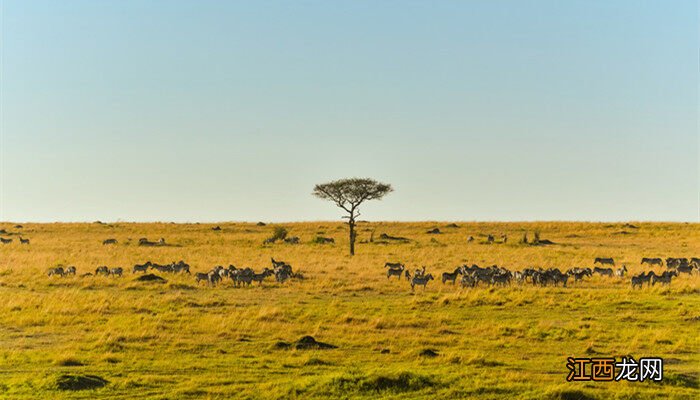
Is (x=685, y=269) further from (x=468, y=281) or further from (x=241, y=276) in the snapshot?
(x=241, y=276)

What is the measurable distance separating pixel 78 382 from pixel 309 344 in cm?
650

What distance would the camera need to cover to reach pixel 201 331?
24031mm

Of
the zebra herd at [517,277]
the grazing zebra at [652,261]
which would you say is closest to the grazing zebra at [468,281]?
the zebra herd at [517,277]

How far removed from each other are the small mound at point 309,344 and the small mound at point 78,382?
557cm

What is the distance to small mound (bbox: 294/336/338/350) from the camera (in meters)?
21.2

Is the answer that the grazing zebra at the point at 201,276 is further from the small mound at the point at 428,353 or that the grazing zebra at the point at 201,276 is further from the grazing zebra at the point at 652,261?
the grazing zebra at the point at 652,261

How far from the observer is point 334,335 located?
23.5 meters

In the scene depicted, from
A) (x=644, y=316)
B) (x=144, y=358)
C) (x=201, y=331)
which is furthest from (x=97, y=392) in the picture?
(x=644, y=316)

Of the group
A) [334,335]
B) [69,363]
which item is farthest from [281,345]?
[69,363]

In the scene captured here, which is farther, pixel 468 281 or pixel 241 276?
pixel 241 276

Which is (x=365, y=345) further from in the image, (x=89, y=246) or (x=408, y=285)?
(x=89, y=246)

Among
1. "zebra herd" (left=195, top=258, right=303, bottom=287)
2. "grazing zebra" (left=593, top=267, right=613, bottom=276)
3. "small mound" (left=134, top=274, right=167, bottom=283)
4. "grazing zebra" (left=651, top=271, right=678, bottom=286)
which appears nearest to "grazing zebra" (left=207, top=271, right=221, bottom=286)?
"zebra herd" (left=195, top=258, right=303, bottom=287)

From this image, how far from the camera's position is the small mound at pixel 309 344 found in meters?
21.2

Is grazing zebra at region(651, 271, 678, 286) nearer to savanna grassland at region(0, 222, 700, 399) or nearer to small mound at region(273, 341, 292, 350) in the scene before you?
savanna grassland at region(0, 222, 700, 399)
